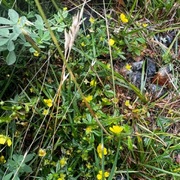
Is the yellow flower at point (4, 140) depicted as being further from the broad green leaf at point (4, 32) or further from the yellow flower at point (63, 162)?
the broad green leaf at point (4, 32)

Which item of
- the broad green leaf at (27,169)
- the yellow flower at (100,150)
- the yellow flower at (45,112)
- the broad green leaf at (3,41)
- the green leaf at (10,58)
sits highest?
the broad green leaf at (3,41)

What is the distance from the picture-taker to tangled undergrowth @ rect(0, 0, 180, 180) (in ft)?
4.57

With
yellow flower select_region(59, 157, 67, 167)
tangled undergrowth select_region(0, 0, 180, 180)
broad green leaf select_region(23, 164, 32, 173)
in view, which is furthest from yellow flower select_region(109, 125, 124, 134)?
broad green leaf select_region(23, 164, 32, 173)

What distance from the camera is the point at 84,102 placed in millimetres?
1515

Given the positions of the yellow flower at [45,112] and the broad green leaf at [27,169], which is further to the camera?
the yellow flower at [45,112]

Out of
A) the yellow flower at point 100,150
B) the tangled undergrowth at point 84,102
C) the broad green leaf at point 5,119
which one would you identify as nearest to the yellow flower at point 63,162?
the tangled undergrowth at point 84,102

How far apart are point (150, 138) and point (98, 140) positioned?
221 mm

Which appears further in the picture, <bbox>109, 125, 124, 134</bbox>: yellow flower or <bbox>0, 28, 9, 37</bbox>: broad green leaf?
<bbox>109, 125, 124, 134</bbox>: yellow flower

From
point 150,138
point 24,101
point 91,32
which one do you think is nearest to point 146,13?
point 91,32

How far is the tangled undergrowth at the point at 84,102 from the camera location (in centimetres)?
139

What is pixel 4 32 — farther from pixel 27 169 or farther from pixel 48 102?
pixel 27 169

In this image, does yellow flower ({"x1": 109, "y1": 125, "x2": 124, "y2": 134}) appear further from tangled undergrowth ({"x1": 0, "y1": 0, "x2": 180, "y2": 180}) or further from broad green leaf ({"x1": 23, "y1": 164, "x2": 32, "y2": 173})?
broad green leaf ({"x1": 23, "y1": 164, "x2": 32, "y2": 173})

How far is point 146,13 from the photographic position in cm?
199

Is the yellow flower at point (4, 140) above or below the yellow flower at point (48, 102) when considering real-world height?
below
